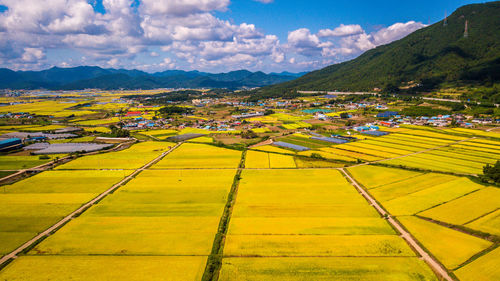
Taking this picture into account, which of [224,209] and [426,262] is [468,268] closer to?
[426,262]

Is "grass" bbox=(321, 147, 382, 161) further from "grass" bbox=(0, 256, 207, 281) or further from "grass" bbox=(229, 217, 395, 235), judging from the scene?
"grass" bbox=(0, 256, 207, 281)

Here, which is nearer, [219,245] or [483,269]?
[483,269]

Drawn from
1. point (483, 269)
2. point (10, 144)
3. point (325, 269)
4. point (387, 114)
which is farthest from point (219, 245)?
point (387, 114)

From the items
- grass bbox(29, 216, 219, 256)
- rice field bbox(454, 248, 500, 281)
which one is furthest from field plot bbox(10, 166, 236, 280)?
rice field bbox(454, 248, 500, 281)

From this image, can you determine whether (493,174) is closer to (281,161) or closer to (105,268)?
(281,161)

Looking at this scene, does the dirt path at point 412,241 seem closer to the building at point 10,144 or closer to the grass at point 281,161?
the grass at point 281,161

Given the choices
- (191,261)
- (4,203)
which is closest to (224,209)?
(191,261)
